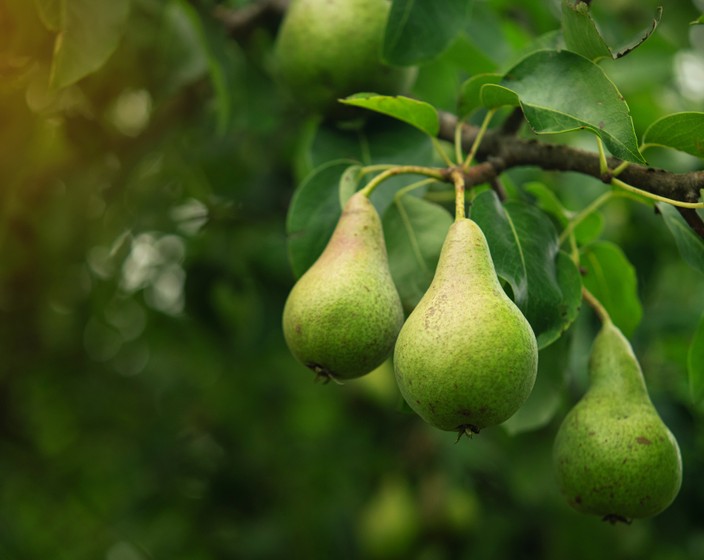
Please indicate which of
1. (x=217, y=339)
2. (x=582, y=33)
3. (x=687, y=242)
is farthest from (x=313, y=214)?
(x=217, y=339)

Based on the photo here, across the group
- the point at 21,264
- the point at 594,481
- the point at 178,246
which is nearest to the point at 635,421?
the point at 594,481

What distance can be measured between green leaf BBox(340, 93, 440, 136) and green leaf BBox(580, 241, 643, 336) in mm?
453

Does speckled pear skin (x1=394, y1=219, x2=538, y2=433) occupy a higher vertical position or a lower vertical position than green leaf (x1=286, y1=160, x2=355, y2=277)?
higher

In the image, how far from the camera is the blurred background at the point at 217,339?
2275mm

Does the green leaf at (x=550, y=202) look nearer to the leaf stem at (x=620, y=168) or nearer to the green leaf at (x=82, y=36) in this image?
the leaf stem at (x=620, y=168)

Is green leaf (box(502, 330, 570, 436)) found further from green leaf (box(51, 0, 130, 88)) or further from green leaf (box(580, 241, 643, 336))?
green leaf (box(51, 0, 130, 88))

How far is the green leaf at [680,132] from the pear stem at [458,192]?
11.5 inches

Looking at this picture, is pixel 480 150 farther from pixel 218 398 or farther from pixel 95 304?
pixel 218 398

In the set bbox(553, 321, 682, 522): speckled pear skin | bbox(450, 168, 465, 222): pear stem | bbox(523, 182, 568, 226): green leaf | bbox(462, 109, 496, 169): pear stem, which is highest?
bbox(450, 168, 465, 222): pear stem

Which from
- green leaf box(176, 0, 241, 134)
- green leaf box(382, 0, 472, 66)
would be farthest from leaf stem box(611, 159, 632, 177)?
green leaf box(176, 0, 241, 134)

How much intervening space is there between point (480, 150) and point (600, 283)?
379mm

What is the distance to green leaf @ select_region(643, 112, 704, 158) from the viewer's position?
117 centimetres

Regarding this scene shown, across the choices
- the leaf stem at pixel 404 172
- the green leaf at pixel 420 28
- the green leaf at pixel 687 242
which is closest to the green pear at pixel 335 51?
the green leaf at pixel 420 28

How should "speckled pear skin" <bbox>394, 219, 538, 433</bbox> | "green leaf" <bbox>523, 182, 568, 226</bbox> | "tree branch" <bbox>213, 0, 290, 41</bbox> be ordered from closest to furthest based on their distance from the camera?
"speckled pear skin" <bbox>394, 219, 538, 433</bbox> → "green leaf" <bbox>523, 182, 568, 226</bbox> → "tree branch" <bbox>213, 0, 290, 41</bbox>
